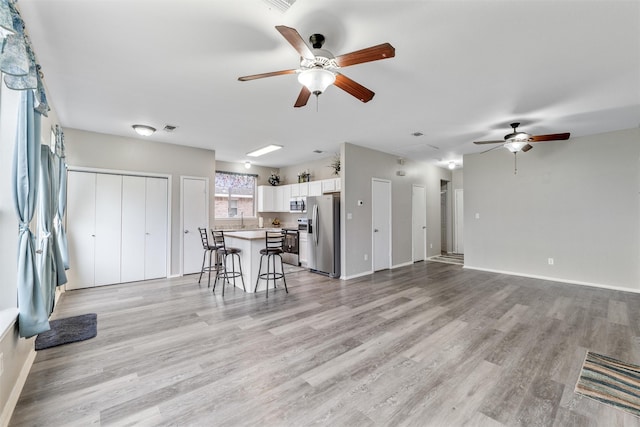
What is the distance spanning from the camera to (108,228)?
16.4 feet

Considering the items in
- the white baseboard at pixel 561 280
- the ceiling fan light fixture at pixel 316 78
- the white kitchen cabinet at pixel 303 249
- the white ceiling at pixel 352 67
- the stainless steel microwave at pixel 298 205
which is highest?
the white ceiling at pixel 352 67

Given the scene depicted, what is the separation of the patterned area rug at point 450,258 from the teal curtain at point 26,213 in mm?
7687

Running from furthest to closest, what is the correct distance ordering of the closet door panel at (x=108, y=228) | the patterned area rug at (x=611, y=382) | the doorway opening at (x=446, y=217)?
the doorway opening at (x=446, y=217) → the closet door panel at (x=108, y=228) → the patterned area rug at (x=611, y=382)

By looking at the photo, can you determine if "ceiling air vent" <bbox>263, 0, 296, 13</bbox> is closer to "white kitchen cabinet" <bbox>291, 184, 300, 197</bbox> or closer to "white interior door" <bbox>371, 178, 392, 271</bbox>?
"white interior door" <bbox>371, 178, 392, 271</bbox>

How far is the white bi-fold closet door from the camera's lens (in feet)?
15.6

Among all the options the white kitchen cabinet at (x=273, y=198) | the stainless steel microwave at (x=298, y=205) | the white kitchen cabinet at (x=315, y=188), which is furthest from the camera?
the white kitchen cabinet at (x=273, y=198)

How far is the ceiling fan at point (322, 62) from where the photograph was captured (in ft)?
6.11

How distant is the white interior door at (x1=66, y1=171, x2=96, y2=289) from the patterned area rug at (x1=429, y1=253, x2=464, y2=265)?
7.84 m

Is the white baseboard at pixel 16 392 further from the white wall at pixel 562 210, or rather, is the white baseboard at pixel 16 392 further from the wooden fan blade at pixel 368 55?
the white wall at pixel 562 210

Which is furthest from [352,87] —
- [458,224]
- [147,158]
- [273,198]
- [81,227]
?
[458,224]

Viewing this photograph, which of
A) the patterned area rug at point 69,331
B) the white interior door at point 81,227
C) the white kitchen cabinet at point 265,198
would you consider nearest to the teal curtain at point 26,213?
the patterned area rug at point 69,331

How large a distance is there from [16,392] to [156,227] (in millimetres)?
3810

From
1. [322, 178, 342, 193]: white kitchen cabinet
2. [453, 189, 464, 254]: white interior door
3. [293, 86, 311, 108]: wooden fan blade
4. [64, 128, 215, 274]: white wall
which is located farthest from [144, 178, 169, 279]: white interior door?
[453, 189, 464, 254]: white interior door

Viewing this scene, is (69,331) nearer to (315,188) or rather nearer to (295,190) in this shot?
(315,188)
